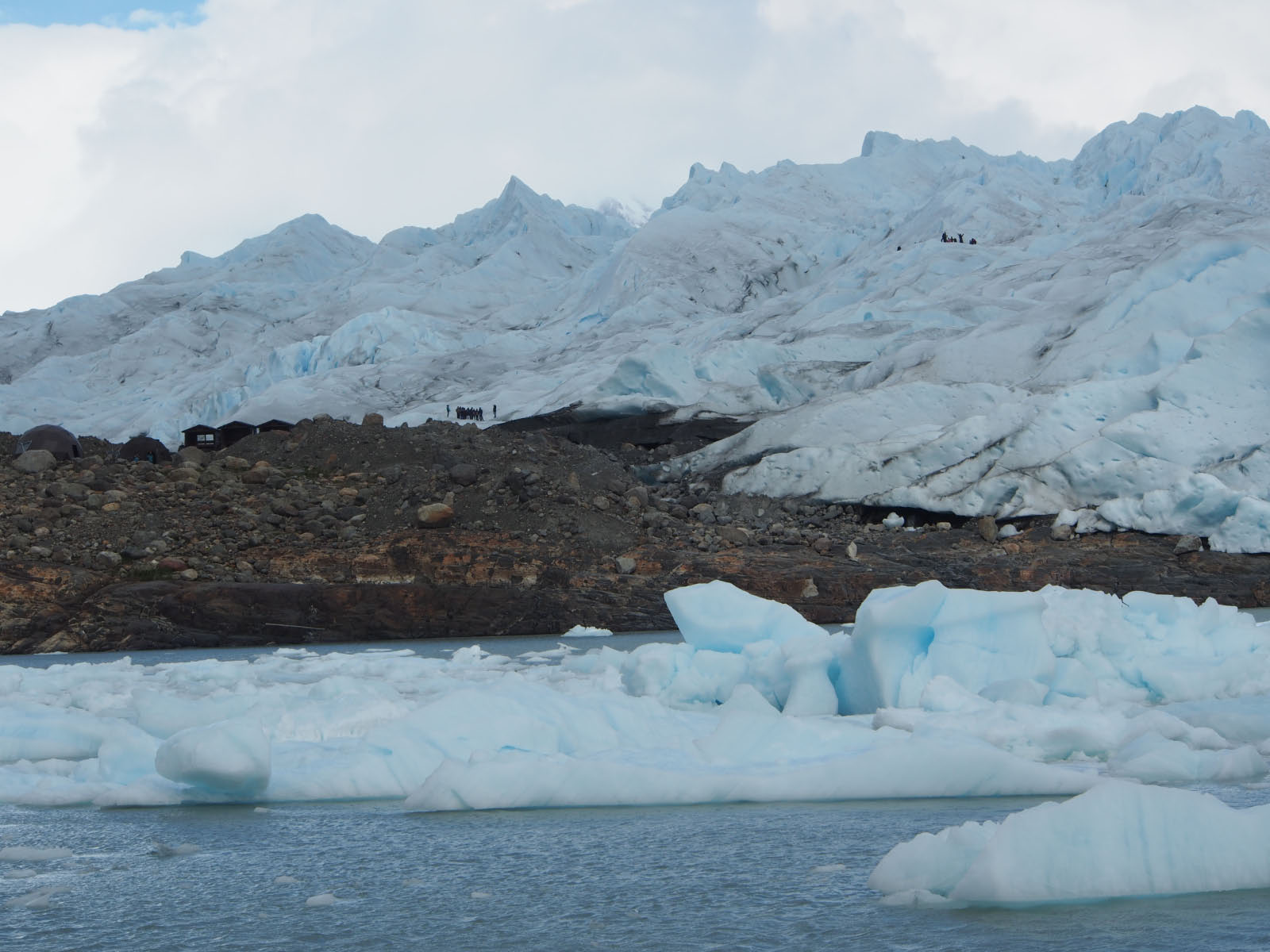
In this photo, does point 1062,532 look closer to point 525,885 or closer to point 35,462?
point 35,462

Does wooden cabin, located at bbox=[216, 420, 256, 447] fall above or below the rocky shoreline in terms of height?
above

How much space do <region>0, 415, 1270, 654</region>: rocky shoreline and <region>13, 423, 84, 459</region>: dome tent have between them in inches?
22.9

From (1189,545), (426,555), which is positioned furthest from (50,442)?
(1189,545)

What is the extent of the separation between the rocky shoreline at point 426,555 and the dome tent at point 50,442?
1.91 ft

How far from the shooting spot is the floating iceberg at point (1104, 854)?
374 centimetres

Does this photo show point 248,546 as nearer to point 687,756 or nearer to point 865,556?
point 865,556

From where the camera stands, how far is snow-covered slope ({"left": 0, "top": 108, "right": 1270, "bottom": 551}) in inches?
789

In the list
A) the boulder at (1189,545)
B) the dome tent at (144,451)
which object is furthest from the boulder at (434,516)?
the boulder at (1189,545)

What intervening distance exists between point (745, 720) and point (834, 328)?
24.0 metres

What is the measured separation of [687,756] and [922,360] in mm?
19525

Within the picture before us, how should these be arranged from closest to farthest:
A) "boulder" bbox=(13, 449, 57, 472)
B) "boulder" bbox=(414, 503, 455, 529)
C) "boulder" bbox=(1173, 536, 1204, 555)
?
"boulder" bbox=(414, 503, 455, 529) < "boulder" bbox=(1173, 536, 1204, 555) < "boulder" bbox=(13, 449, 57, 472)

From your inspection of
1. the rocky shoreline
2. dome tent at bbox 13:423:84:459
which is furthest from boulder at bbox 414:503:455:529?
dome tent at bbox 13:423:84:459

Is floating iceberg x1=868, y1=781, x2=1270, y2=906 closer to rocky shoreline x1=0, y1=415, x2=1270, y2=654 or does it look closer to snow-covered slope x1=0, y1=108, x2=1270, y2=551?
rocky shoreline x1=0, y1=415, x2=1270, y2=654

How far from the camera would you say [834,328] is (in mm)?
29547
